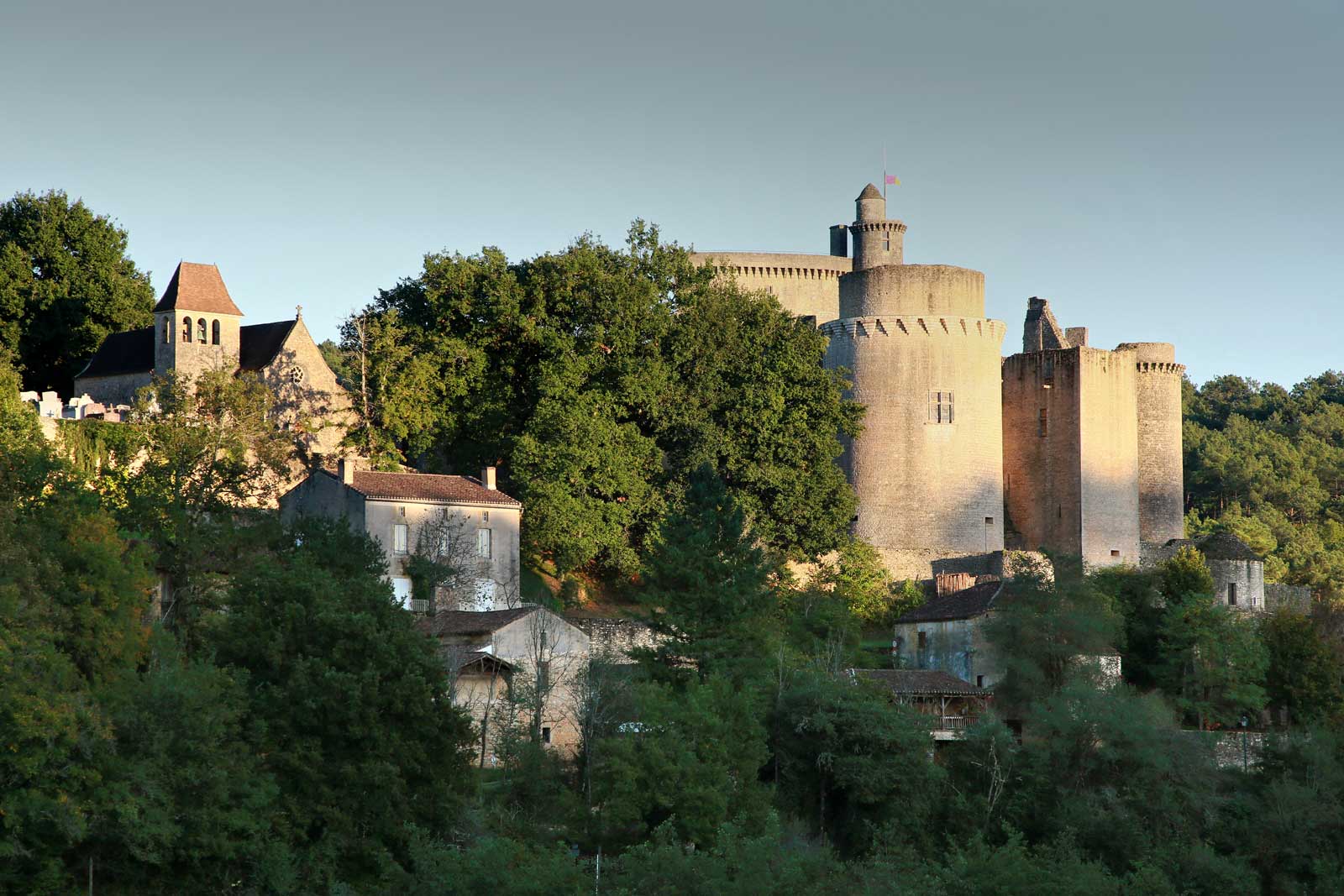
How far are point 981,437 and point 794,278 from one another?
59.0ft

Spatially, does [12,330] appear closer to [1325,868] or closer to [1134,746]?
[1134,746]

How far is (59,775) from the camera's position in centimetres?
2955

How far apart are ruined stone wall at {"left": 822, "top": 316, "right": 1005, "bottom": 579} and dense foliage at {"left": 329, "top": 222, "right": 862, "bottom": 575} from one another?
7.01 ft

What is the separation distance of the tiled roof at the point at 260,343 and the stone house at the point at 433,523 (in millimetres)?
6877

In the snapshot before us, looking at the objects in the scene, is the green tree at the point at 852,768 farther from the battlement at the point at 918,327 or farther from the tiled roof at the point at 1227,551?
the battlement at the point at 918,327

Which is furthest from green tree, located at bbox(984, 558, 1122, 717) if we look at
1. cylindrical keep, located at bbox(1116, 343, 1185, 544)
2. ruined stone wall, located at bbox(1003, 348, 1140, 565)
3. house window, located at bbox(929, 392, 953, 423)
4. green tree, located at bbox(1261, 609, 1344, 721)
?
cylindrical keep, located at bbox(1116, 343, 1185, 544)

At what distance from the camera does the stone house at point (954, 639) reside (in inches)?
1810

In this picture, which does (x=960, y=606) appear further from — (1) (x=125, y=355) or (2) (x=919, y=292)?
(1) (x=125, y=355)

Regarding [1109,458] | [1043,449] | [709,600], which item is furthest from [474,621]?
[1109,458]

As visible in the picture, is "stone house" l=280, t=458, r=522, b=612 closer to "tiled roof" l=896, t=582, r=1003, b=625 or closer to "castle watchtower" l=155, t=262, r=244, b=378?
"castle watchtower" l=155, t=262, r=244, b=378

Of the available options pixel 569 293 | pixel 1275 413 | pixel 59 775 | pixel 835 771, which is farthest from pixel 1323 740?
pixel 1275 413

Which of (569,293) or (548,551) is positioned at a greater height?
(569,293)

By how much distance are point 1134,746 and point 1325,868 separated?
15.8ft

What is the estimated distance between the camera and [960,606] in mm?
48156
